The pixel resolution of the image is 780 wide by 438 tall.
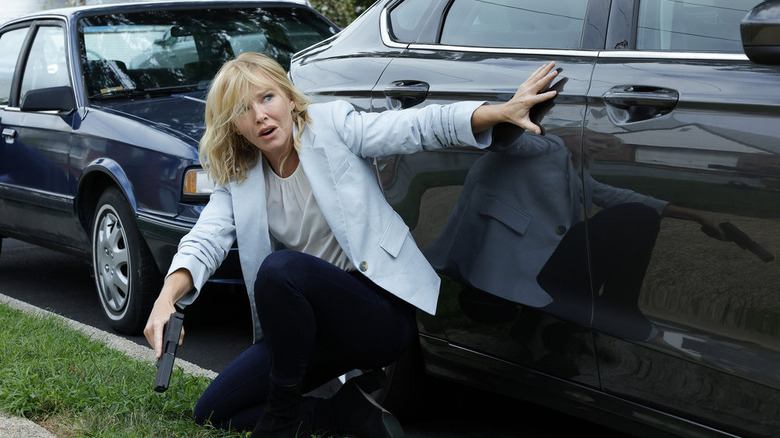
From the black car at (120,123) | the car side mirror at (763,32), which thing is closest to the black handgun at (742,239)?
the car side mirror at (763,32)

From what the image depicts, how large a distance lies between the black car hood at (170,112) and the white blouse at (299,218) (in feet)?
5.41

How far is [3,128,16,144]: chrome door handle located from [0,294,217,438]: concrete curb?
1088 mm

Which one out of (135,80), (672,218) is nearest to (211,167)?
(672,218)

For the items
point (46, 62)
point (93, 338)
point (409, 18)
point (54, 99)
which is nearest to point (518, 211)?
point (409, 18)

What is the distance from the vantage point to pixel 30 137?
19.4 feet

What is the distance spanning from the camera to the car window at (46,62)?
5.87 m

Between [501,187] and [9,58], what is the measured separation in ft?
15.1

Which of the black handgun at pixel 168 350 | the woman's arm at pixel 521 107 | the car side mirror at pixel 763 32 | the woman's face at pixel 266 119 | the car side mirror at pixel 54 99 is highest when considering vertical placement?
the car side mirror at pixel 763 32

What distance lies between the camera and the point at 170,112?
5273 mm

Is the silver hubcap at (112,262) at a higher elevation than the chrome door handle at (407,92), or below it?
below

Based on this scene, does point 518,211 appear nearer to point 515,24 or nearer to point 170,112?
point 515,24

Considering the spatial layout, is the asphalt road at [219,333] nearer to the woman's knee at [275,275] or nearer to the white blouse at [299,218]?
the white blouse at [299,218]

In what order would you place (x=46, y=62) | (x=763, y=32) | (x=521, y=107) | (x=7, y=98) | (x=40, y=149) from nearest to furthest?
(x=763, y=32)
(x=521, y=107)
(x=40, y=149)
(x=46, y=62)
(x=7, y=98)

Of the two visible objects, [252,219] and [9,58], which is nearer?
[252,219]
